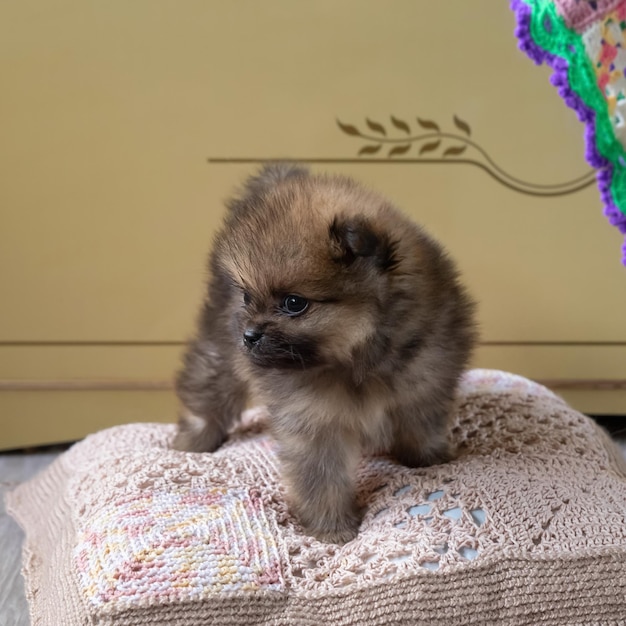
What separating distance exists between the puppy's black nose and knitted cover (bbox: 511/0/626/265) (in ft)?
1.53

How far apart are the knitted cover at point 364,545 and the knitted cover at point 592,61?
16.7 inches

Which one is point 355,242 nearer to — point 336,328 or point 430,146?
point 336,328

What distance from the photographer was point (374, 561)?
91 centimetres

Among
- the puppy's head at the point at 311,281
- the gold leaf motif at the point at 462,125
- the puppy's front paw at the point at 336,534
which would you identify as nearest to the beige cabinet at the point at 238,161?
the gold leaf motif at the point at 462,125

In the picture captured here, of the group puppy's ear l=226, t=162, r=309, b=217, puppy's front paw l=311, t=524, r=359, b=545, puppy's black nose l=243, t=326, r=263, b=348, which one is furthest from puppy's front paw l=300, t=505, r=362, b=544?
puppy's ear l=226, t=162, r=309, b=217

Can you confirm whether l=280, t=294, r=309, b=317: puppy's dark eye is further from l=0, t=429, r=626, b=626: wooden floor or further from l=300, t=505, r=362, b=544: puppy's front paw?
l=0, t=429, r=626, b=626: wooden floor

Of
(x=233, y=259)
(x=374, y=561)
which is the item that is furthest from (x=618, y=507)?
(x=233, y=259)

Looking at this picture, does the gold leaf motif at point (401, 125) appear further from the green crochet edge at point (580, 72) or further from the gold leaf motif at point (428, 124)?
the green crochet edge at point (580, 72)

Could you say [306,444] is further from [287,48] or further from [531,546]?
[287,48]

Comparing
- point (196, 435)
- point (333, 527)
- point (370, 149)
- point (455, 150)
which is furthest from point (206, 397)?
point (455, 150)

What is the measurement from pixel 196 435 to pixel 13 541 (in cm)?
41

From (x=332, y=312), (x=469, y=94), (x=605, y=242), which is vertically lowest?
(x=332, y=312)

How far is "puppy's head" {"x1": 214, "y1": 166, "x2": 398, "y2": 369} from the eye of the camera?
914mm

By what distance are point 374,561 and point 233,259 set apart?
1.46 ft
